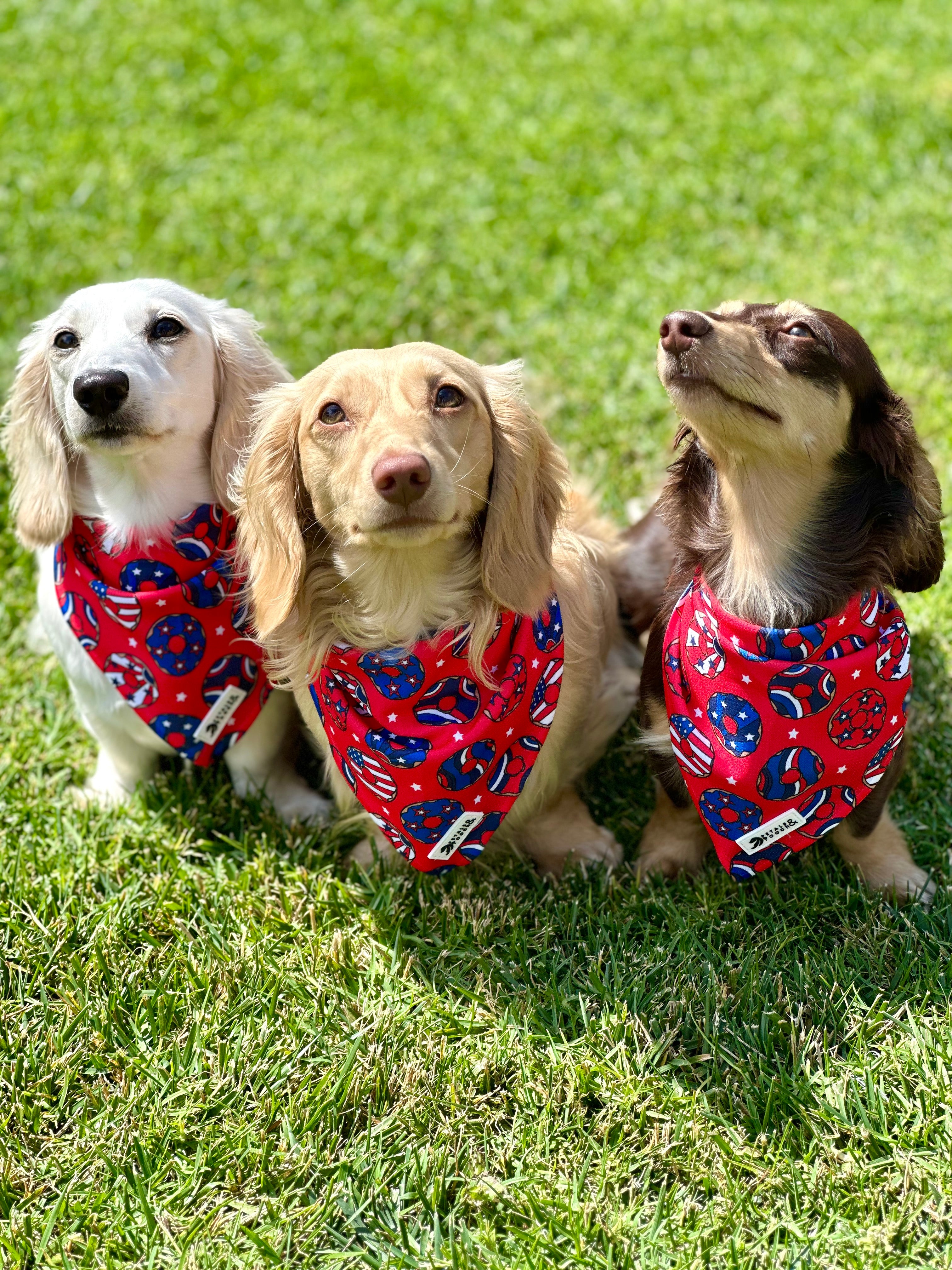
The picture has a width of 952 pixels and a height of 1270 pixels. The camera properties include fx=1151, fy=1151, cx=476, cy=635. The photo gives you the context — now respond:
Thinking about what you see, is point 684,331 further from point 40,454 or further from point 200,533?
point 40,454

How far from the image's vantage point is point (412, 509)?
251 centimetres

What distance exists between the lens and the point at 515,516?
286cm

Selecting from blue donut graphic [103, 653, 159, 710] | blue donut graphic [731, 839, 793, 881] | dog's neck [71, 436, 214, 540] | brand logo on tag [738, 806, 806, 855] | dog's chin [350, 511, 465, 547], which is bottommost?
blue donut graphic [731, 839, 793, 881]

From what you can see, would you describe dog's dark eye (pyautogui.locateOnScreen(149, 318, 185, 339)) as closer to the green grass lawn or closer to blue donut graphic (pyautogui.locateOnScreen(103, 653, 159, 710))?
blue donut graphic (pyautogui.locateOnScreen(103, 653, 159, 710))

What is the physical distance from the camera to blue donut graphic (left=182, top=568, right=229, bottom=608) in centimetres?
322

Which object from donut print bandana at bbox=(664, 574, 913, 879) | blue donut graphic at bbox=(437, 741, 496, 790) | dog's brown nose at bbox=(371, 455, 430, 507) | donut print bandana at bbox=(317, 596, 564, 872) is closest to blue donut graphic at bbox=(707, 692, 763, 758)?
donut print bandana at bbox=(664, 574, 913, 879)

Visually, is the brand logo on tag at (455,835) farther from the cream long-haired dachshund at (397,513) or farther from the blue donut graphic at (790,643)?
the blue donut graphic at (790,643)

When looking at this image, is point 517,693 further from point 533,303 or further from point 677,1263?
point 533,303

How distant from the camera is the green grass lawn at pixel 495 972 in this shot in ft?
8.32

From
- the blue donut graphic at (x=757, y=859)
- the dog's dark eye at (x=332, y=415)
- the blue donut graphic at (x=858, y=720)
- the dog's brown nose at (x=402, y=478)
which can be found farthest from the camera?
the blue donut graphic at (x=757, y=859)

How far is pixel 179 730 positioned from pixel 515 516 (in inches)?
47.8

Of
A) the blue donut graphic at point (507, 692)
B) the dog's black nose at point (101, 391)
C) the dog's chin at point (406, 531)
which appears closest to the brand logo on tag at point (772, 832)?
the blue donut graphic at point (507, 692)

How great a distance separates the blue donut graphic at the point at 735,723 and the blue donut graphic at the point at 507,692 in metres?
0.49

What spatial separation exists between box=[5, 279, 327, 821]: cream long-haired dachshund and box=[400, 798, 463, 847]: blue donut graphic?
67 centimetres
